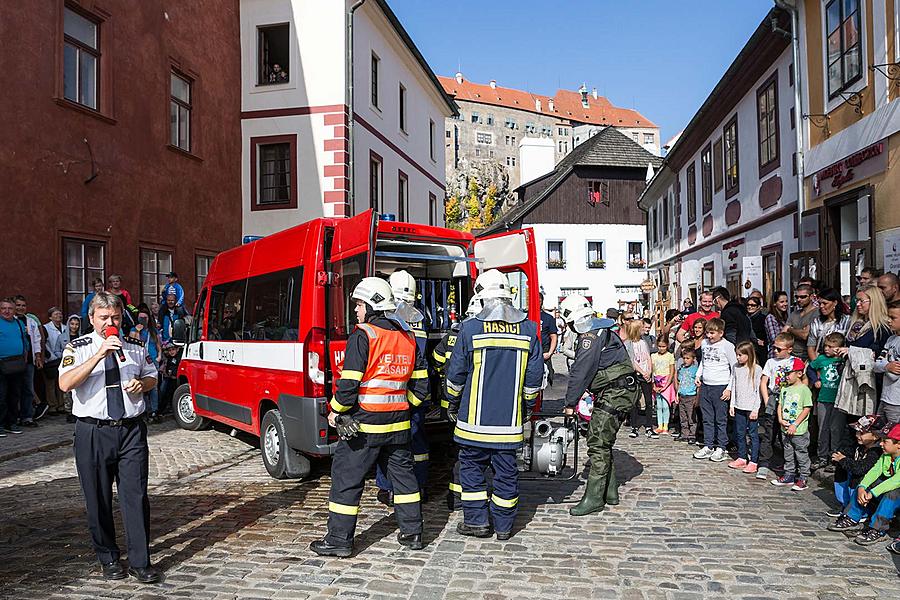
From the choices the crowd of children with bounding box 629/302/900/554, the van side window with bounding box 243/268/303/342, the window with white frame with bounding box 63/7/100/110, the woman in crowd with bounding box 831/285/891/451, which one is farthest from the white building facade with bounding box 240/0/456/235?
the woman in crowd with bounding box 831/285/891/451

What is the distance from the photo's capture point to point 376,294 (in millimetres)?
5453

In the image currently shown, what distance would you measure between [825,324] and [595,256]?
1480 inches

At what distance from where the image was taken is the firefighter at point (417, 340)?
578 centimetres

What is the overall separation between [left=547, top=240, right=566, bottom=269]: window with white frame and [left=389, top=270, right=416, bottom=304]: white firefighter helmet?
38627 millimetres

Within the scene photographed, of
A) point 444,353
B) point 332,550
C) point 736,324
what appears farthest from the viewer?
point 736,324

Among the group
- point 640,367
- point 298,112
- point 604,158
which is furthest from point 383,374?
point 604,158

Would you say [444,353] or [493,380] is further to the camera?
[444,353]

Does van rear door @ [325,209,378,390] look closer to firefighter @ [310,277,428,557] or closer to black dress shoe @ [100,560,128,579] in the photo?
firefighter @ [310,277,428,557]

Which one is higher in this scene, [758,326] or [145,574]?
[758,326]

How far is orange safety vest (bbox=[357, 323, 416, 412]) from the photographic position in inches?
211

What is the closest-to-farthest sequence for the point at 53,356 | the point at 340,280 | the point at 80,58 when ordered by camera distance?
the point at 340,280 < the point at 53,356 < the point at 80,58

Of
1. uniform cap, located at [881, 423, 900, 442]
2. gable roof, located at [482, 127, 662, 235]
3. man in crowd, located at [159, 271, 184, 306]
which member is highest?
gable roof, located at [482, 127, 662, 235]

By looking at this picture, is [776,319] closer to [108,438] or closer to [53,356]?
[108,438]

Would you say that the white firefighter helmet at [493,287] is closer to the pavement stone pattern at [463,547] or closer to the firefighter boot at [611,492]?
the pavement stone pattern at [463,547]
